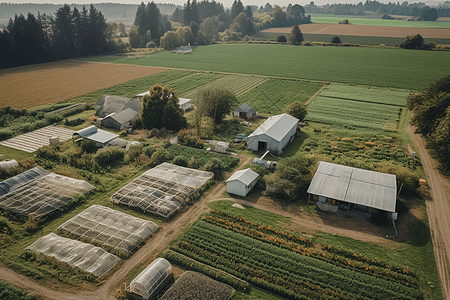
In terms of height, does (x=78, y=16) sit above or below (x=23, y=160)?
above

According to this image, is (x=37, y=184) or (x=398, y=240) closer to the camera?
(x=398, y=240)

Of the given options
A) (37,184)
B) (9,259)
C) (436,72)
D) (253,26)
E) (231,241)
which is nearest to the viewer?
(9,259)

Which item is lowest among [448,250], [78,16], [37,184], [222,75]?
[448,250]

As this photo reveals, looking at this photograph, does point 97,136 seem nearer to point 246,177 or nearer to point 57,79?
point 246,177

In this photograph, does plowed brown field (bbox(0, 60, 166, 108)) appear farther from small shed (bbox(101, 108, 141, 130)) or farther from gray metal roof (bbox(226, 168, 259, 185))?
gray metal roof (bbox(226, 168, 259, 185))

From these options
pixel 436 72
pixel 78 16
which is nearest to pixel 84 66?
pixel 78 16

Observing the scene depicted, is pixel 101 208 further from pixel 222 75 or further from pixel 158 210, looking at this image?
pixel 222 75

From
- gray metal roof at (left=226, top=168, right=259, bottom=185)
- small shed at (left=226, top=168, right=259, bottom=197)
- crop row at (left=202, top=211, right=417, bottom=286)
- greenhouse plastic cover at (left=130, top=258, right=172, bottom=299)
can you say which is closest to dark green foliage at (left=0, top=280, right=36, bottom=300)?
greenhouse plastic cover at (left=130, top=258, right=172, bottom=299)

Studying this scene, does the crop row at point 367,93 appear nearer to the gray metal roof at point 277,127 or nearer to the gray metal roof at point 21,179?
the gray metal roof at point 277,127
